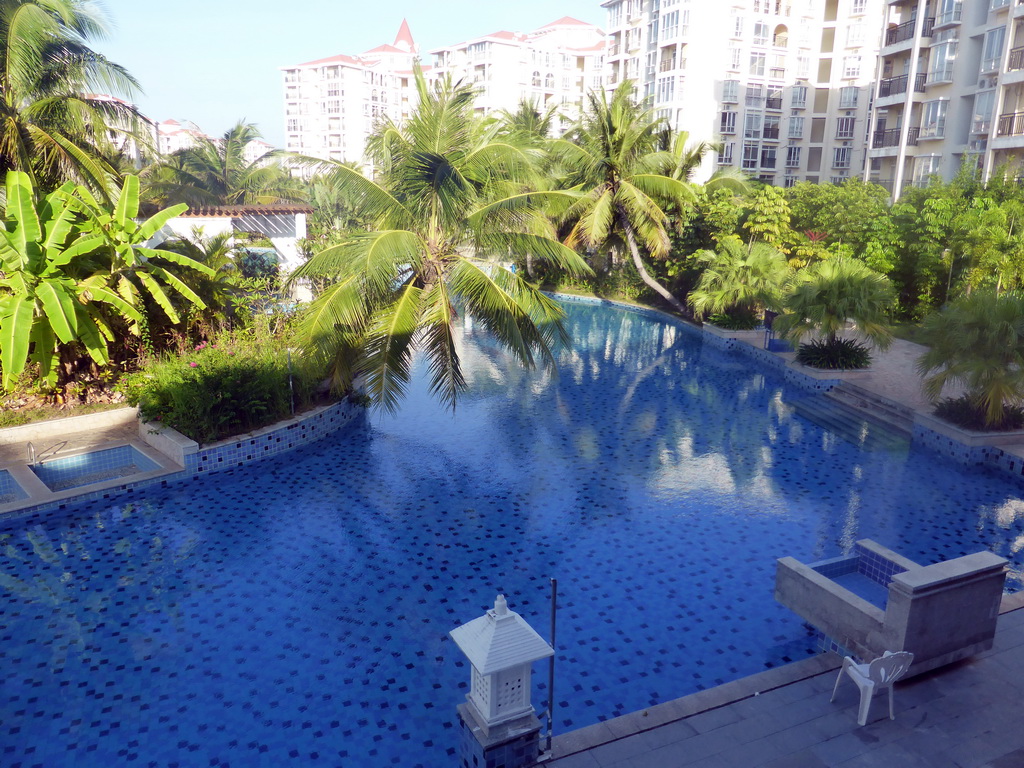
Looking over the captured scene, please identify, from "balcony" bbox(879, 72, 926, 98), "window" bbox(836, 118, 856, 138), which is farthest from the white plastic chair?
"window" bbox(836, 118, 856, 138)

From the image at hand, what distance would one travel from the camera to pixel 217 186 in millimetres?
38000

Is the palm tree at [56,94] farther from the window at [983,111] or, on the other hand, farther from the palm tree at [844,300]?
the window at [983,111]

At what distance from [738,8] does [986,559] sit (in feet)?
151

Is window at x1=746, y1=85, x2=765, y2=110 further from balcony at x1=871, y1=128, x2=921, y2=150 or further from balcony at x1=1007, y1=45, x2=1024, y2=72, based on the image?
balcony at x1=1007, y1=45, x2=1024, y2=72

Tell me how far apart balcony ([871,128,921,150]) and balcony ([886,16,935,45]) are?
3.64 m

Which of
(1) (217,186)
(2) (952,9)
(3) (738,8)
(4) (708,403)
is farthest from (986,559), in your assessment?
(3) (738,8)

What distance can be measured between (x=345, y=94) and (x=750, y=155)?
51502 millimetres

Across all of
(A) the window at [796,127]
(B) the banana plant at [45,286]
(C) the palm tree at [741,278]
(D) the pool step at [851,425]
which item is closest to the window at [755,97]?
(A) the window at [796,127]

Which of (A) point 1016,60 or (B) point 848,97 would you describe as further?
(B) point 848,97

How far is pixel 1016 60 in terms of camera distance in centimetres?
2389

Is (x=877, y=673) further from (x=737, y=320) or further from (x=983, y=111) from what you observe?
(x=983, y=111)

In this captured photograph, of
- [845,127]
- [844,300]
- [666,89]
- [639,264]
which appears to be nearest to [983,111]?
[639,264]

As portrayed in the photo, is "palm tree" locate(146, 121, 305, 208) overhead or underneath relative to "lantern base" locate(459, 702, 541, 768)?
overhead

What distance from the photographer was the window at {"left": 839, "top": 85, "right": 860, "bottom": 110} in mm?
44031
